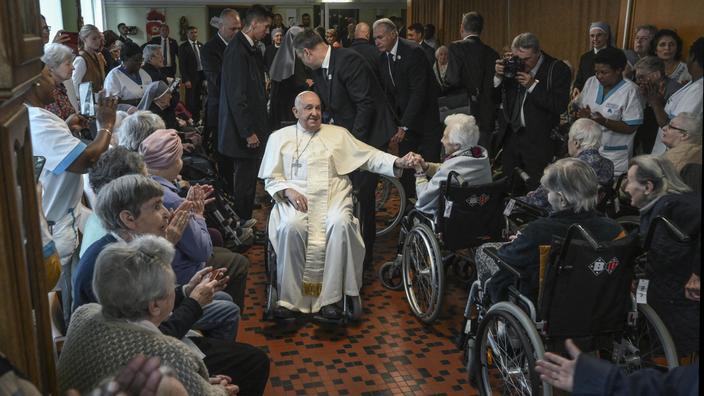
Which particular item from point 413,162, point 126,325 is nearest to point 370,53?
point 413,162

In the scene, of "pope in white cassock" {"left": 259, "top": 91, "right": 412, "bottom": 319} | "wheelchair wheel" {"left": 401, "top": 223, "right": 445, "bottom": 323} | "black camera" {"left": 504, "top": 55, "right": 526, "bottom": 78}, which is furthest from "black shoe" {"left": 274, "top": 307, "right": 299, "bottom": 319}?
"black camera" {"left": 504, "top": 55, "right": 526, "bottom": 78}

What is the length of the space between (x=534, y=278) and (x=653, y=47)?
11.1 ft

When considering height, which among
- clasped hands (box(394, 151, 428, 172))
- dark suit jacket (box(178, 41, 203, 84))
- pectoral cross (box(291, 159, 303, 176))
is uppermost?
dark suit jacket (box(178, 41, 203, 84))

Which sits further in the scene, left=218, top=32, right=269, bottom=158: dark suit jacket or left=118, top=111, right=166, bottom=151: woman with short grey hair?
left=218, top=32, right=269, bottom=158: dark suit jacket

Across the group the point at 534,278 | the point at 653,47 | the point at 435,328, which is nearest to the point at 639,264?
the point at 534,278

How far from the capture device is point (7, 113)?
101 cm

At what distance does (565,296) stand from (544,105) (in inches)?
93.0

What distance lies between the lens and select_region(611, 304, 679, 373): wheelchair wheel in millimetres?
2256

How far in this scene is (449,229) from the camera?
10.6 ft

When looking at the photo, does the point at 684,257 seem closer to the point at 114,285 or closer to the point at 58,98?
the point at 114,285

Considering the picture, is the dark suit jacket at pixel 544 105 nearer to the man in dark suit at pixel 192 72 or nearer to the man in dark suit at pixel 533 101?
the man in dark suit at pixel 533 101

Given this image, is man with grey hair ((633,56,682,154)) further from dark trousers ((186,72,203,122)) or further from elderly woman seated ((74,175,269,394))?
dark trousers ((186,72,203,122))

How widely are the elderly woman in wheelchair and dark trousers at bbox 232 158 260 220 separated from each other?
94.7 inches

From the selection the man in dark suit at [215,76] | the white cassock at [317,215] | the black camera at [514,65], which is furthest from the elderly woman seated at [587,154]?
the man in dark suit at [215,76]
